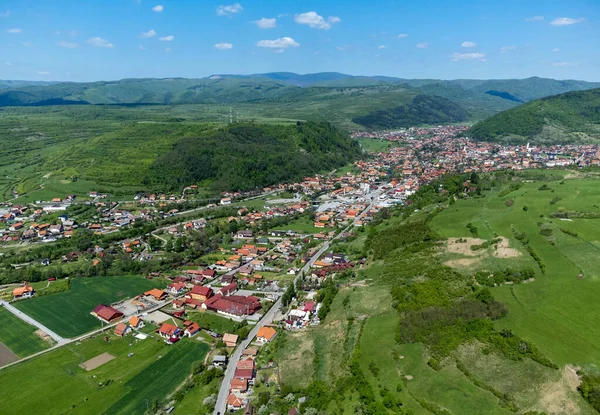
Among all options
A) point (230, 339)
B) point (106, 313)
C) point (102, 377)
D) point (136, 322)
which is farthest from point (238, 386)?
point (106, 313)

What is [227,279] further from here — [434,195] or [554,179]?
[554,179]

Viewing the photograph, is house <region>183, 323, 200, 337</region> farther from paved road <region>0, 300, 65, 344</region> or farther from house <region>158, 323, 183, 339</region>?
paved road <region>0, 300, 65, 344</region>

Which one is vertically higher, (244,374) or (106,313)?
(244,374)

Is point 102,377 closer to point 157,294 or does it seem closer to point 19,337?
point 19,337

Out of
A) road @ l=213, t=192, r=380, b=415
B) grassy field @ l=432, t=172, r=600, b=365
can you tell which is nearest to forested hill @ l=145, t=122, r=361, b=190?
road @ l=213, t=192, r=380, b=415

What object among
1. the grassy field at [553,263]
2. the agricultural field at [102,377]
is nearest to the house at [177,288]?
the agricultural field at [102,377]

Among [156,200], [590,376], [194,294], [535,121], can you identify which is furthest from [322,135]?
[590,376]

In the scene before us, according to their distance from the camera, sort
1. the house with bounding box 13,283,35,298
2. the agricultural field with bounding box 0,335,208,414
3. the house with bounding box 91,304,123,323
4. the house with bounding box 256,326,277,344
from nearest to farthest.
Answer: the agricultural field with bounding box 0,335,208,414 → the house with bounding box 256,326,277,344 → the house with bounding box 91,304,123,323 → the house with bounding box 13,283,35,298

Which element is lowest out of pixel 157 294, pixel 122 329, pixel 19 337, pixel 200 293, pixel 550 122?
pixel 19 337
